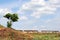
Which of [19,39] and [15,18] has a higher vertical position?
[15,18]

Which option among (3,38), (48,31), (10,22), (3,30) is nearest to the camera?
(3,38)

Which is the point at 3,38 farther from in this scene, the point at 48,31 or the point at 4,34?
the point at 48,31

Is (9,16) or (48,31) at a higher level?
(9,16)

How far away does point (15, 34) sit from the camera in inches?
2012

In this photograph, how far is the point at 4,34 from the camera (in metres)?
49.9

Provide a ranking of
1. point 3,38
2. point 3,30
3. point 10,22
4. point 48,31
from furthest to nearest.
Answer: point 48,31
point 10,22
point 3,30
point 3,38

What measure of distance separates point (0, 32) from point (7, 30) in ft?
5.65

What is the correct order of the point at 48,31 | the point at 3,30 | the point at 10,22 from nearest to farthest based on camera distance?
the point at 3,30 < the point at 10,22 < the point at 48,31

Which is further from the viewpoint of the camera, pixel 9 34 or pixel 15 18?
pixel 15 18

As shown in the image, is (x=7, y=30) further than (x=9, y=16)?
No

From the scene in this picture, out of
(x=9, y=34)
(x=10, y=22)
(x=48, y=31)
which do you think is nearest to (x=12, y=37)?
(x=9, y=34)

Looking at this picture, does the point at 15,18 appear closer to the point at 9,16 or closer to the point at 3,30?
the point at 9,16

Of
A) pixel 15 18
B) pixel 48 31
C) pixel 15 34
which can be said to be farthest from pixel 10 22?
pixel 15 34

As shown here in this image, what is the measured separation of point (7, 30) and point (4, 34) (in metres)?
1.81
